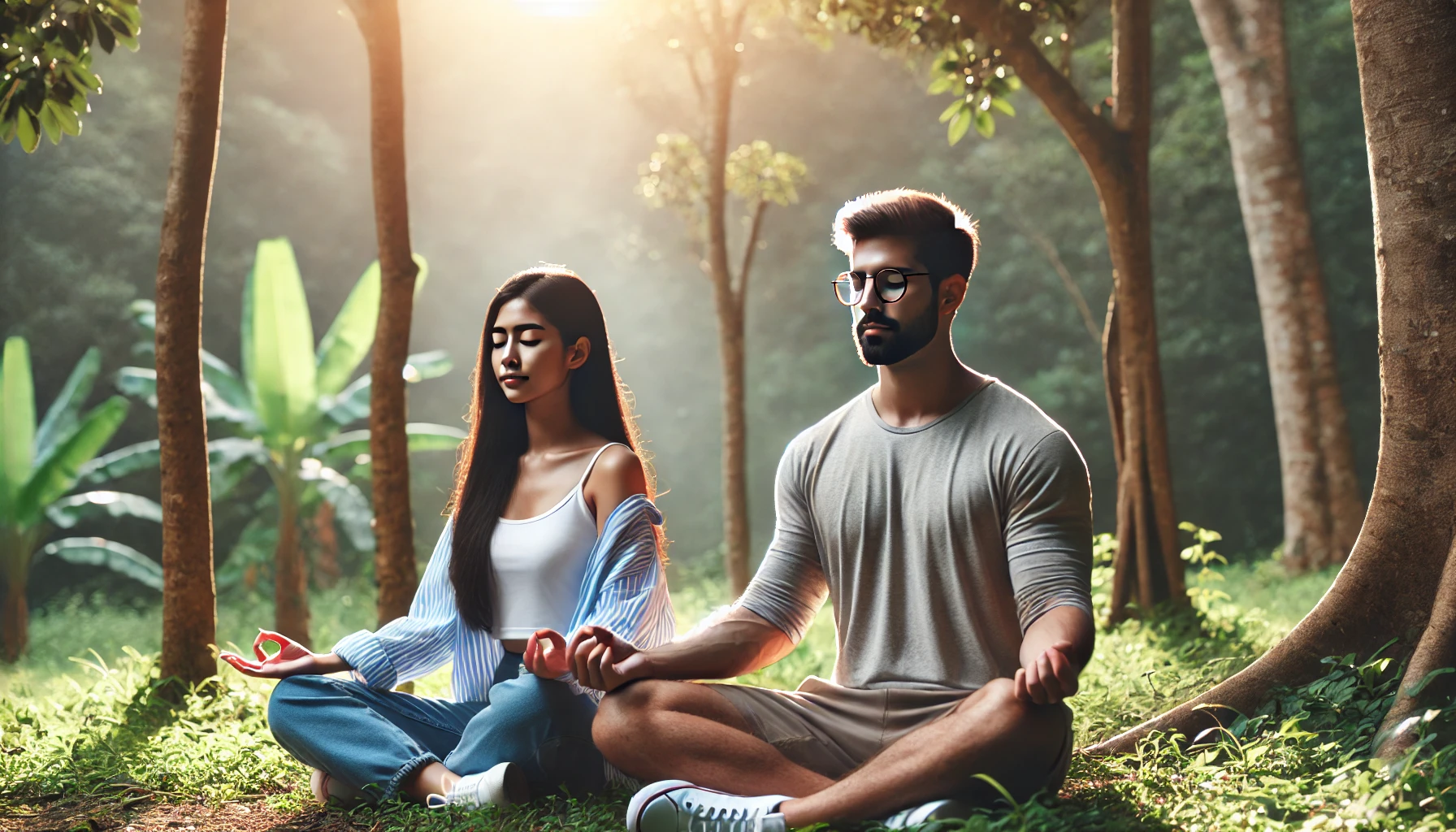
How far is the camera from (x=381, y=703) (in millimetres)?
3252

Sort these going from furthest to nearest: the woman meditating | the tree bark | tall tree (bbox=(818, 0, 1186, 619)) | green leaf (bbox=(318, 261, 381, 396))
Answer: green leaf (bbox=(318, 261, 381, 396))
the tree bark
tall tree (bbox=(818, 0, 1186, 619))
the woman meditating

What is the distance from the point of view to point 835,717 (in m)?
2.81

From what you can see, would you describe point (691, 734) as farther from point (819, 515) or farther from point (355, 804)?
point (355, 804)

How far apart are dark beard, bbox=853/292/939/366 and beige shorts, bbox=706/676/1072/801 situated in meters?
0.78

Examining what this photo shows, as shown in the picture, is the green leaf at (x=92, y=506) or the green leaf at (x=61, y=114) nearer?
the green leaf at (x=61, y=114)

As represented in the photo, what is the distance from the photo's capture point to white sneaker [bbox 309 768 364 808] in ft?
10.6

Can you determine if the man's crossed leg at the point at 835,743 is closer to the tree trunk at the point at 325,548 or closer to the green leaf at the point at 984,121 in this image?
the green leaf at the point at 984,121

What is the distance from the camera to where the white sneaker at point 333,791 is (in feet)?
10.6

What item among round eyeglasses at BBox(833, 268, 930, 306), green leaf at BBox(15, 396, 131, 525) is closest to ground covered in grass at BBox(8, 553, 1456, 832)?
round eyeglasses at BBox(833, 268, 930, 306)

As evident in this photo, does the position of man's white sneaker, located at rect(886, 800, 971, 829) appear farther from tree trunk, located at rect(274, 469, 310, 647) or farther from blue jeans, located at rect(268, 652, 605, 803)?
tree trunk, located at rect(274, 469, 310, 647)

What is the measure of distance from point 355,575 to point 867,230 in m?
15.2

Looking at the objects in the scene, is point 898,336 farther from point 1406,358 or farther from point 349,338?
point 349,338

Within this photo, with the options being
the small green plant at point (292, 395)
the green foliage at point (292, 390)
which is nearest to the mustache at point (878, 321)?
the small green plant at point (292, 395)

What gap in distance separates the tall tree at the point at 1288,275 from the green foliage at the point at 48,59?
7.57 metres
